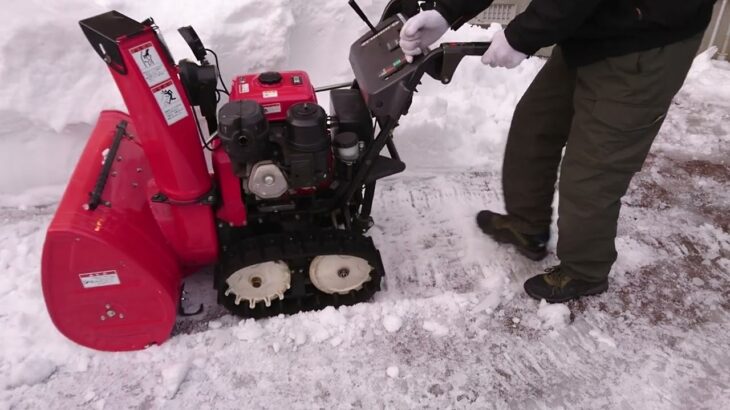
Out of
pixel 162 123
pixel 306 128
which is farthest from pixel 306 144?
pixel 162 123

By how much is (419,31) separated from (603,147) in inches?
28.1

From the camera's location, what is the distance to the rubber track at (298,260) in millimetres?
2002

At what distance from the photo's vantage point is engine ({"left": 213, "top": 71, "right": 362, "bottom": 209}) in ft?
5.65

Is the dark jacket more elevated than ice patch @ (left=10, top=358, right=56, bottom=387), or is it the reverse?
the dark jacket

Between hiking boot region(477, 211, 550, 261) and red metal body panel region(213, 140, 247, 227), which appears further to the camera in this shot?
hiking boot region(477, 211, 550, 261)

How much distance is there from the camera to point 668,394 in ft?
6.31

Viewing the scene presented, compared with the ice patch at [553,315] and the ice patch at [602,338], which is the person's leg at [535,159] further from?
the ice patch at [602,338]

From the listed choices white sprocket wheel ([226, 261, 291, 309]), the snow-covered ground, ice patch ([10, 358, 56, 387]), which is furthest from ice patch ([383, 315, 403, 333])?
ice patch ([10, 358, 56, 387])

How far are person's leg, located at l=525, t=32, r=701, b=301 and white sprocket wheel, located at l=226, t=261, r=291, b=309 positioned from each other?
1.00 metres

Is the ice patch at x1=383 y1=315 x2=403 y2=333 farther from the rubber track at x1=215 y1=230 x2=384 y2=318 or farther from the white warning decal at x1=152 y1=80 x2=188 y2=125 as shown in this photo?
the white warning decal at x1=152 y1=80 x2=188 y2=125

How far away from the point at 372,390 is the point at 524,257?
0.98m

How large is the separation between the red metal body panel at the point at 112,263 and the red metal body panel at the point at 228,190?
236 mm

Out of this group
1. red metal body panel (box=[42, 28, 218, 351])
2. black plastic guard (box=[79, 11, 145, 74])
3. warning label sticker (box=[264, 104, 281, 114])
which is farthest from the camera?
warning label sticker (box=[264, 104, 281, 114])

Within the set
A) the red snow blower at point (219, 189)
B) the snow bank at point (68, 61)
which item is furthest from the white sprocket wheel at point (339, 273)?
the snow bank at point (68, 61)
